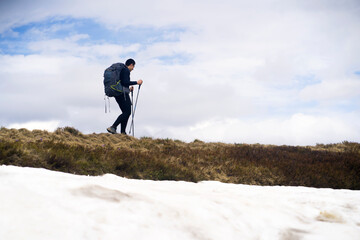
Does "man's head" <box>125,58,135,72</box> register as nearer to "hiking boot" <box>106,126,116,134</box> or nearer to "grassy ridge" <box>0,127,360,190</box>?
"hiking boot" <box>106,126,116,134</box>

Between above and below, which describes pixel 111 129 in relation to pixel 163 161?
above

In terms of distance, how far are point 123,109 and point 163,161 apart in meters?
5.87

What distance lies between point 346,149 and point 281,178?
315 inches

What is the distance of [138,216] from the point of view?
10.4 ft

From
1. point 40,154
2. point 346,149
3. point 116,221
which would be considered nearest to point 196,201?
point 116,221

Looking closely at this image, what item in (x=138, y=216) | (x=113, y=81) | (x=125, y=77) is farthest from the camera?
(x=125, y=77)

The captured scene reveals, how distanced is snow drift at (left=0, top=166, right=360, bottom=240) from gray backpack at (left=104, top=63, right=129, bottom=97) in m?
9.34

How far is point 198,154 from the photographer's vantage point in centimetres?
988

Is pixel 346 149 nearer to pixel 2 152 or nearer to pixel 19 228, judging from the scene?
pixel 2 152

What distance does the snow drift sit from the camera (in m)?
2.77

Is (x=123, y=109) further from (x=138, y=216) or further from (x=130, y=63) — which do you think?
(x=138, y=216)

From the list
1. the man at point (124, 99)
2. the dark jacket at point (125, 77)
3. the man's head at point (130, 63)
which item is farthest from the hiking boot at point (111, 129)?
the man's head at point (130, 63)

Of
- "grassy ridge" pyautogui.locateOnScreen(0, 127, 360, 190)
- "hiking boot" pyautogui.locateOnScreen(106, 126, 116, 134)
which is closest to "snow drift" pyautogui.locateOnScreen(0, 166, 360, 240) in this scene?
"grassy ridge" pyautogui.locateOnScreen(0, 127, 360, 190)

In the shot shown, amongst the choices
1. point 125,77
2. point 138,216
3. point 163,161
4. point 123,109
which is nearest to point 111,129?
point 123,109
